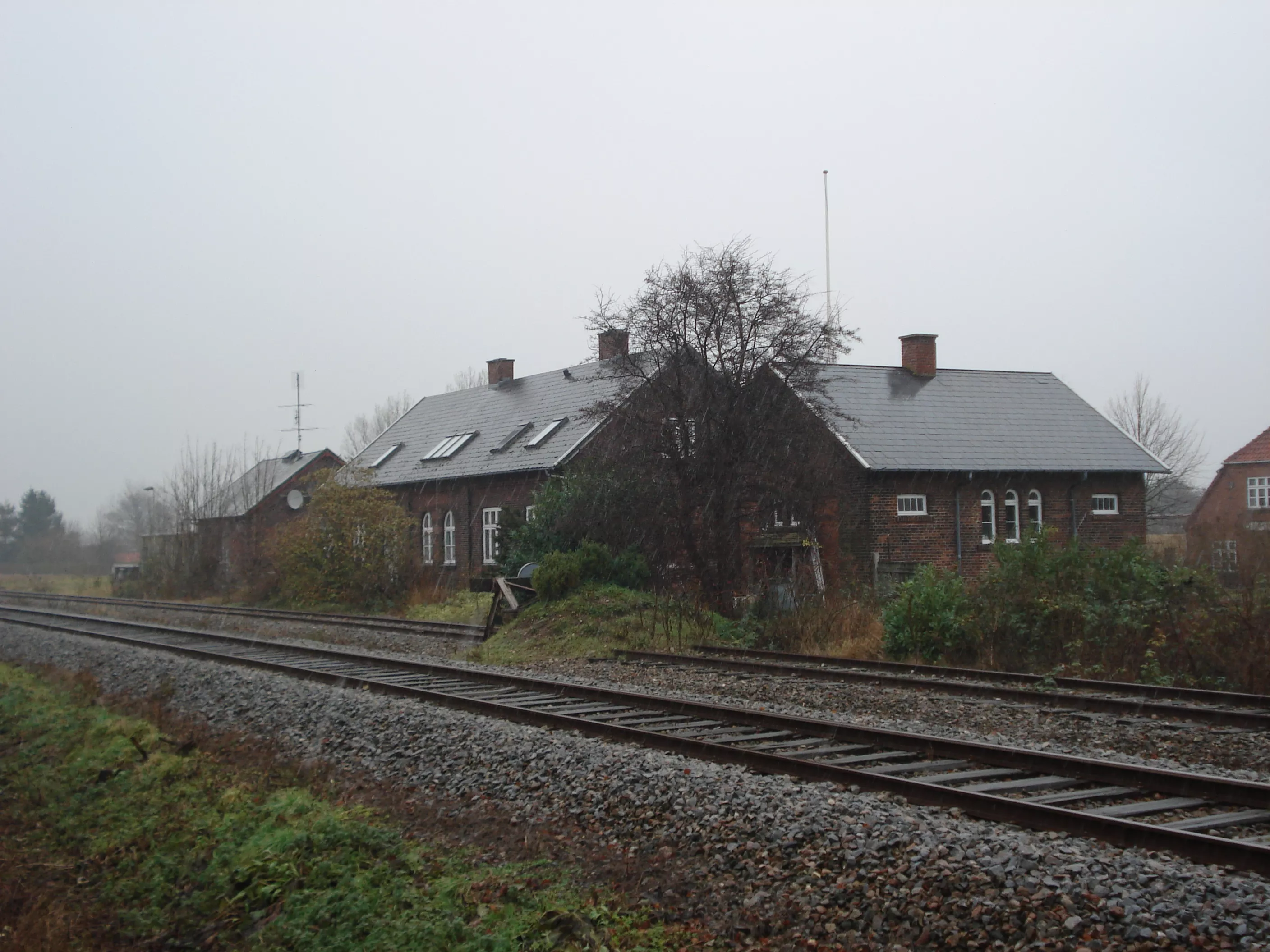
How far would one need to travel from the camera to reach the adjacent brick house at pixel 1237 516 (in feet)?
53.4

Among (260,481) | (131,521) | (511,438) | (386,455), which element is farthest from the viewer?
(131,521)

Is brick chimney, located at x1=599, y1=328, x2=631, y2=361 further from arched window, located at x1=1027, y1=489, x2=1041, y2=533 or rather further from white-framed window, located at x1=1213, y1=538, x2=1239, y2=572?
arched window, located at x1=1027, y1=489, x2=1041, y2=533

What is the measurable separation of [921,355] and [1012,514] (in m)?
6.75

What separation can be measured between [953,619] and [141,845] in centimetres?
1082

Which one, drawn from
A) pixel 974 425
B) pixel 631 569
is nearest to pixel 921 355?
pixel 974 425

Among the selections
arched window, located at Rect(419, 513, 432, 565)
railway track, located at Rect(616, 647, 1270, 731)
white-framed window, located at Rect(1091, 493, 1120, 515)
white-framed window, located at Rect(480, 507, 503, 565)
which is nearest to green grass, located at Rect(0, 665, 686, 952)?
railway track, located at Rect(616, 647, 1270, 731)

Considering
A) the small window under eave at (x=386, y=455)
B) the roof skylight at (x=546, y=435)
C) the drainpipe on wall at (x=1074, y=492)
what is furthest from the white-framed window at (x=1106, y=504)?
the small window under eave at (x=386, y=455)

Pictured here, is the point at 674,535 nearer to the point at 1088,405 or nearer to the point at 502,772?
the point at 502,772

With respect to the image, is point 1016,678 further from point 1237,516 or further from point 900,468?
point 900,468

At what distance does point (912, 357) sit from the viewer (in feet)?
115

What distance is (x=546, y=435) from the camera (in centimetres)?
3475

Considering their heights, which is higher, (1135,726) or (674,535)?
(674,535)

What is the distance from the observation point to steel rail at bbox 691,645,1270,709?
11031 millimetres

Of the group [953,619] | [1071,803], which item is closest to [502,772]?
[1071,803]
